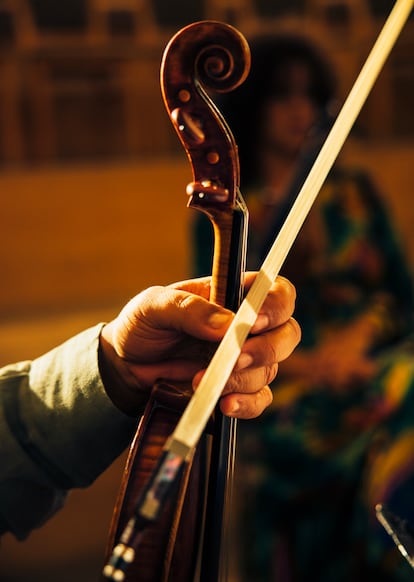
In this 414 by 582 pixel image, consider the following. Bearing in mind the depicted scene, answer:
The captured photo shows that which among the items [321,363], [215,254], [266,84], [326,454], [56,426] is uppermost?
[266,84]

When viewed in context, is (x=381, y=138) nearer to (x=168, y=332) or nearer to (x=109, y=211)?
(x=109, y=211)

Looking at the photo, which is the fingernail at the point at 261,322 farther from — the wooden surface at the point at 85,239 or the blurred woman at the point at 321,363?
the wooden surface at the point at 85,239

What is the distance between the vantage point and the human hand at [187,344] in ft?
1.54

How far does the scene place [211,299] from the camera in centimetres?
49

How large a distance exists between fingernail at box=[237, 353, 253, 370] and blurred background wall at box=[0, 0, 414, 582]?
1.95 m

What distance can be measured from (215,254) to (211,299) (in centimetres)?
3

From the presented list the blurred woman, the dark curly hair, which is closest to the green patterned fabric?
the blurred woman

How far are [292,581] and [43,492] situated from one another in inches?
38.1

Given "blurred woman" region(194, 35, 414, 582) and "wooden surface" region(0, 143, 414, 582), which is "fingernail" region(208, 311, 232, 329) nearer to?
"blurred woman" region(194, 35, 414, 582)

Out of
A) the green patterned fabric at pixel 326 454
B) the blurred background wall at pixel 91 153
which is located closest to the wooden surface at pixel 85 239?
the blurred background wall at pixel 91 153

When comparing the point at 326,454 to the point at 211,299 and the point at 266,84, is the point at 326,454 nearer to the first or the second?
the point at 266,84

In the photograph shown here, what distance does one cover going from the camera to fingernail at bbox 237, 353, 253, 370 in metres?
0.46

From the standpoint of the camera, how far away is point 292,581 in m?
1.47

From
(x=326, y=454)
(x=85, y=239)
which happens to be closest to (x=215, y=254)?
(x=326, y=454)
